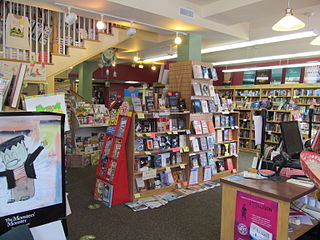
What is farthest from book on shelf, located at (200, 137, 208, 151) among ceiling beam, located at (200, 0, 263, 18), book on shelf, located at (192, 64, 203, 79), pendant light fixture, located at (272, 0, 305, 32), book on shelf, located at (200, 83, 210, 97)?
pendant light fixture, located at (272, 0, 305, 32)

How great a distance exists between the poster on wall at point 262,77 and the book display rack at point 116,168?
7492 millimetres

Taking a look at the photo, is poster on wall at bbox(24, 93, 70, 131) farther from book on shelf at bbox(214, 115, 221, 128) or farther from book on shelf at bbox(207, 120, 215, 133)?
book on shelf at bbox(214, 115, 221, 128)

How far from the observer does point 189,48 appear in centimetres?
532

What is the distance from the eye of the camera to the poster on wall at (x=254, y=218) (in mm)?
2075

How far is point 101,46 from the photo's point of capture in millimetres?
5164

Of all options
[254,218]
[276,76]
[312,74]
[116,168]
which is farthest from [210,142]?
[276,76]

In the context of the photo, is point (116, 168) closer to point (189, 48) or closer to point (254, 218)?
point (254, 218)

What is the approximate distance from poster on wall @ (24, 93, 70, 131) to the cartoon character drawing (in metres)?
0.33

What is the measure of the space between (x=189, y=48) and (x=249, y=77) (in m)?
A: 5.97

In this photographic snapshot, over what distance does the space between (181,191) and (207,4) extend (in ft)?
11.2

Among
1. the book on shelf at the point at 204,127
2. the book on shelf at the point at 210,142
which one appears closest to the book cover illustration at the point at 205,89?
the book on shelf at the point at 204,127

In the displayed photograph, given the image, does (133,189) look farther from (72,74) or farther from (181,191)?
(72,74)

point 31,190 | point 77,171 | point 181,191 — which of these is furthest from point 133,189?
point 31,190

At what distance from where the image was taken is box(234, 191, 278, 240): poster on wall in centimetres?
207
